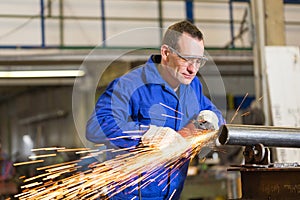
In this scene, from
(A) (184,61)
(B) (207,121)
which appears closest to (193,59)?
(A) (184,61)

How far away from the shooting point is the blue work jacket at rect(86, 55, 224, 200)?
221 cm

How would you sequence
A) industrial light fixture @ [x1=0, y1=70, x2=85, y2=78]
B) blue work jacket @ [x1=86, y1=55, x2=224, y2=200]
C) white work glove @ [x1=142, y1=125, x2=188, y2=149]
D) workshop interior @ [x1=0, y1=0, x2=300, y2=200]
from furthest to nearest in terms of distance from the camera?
1. industrial light fixture @ [x1=0, y1=70, x2=85, y2=78]
2. workshop interior @ [x1=0, y1=0, x2=300, y2=200]
3. blue work jacket @ [x1=86, y1=55, x2=224, y2=200]
4. white work glove @ [x1=142, y1=125, x2=188, y2=149]

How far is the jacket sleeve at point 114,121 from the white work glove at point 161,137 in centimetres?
6

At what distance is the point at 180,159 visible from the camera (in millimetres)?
2254

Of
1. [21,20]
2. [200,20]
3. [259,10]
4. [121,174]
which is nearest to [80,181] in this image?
[121,174]

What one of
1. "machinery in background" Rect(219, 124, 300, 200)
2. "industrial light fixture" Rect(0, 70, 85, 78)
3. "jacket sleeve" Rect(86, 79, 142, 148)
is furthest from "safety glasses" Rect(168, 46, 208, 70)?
"industrial light fixture" Rect(0, 70, 85, 78)

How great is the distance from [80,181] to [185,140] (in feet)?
1.88

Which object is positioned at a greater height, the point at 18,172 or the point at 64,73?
the point at 64,73

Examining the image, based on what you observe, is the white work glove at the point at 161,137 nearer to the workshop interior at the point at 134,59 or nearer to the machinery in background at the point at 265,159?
the machinery in background at the point at 265,159

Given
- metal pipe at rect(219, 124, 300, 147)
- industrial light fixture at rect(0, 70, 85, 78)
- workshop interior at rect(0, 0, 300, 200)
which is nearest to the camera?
metal pipe at rect(219, 124, 300, 147)

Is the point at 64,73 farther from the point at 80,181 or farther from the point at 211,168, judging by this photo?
the point at 80,181

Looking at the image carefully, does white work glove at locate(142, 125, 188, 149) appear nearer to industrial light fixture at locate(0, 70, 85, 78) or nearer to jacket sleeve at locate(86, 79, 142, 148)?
jacket sleeve at locate(86, 79, 142, 148)

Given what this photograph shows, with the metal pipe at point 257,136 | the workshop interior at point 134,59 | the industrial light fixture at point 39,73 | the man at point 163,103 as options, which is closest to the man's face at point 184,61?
the man at point 163,103

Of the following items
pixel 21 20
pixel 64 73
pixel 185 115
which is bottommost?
→ pixel 185 115
